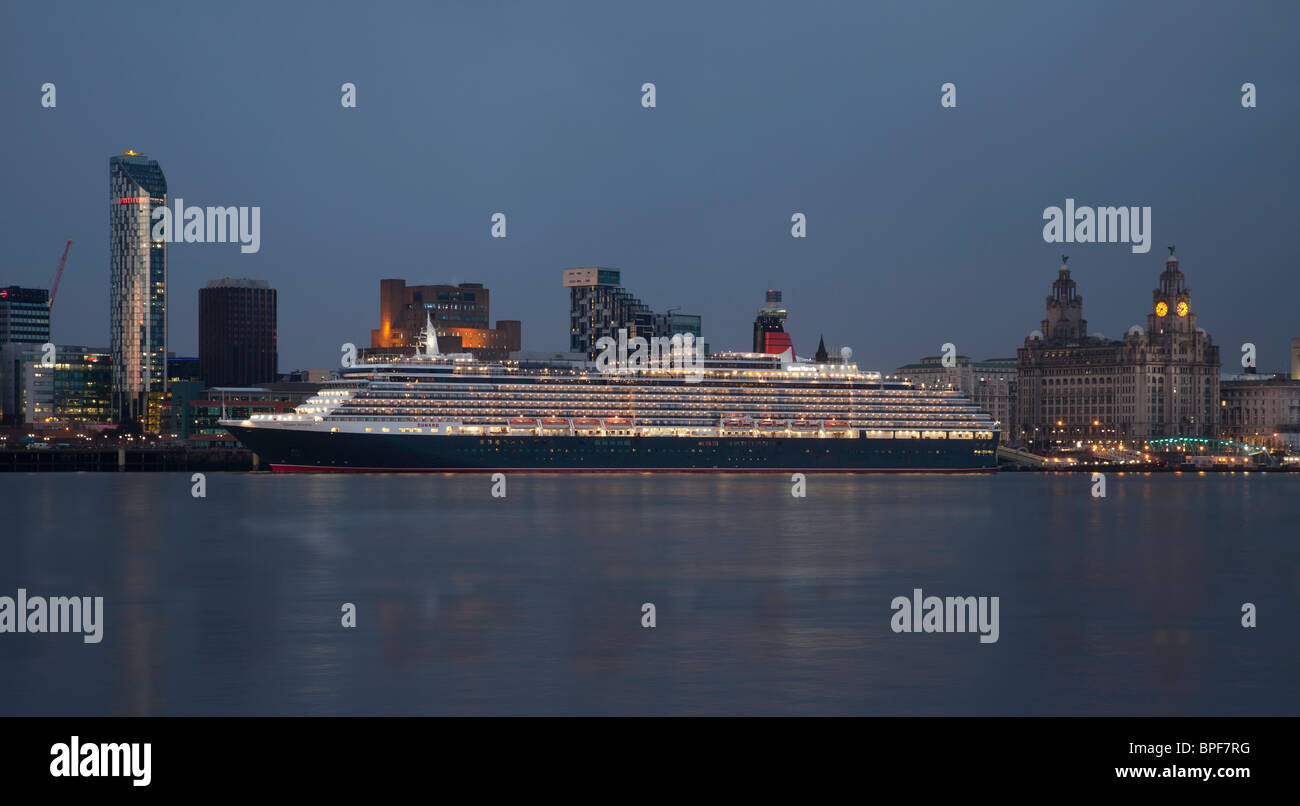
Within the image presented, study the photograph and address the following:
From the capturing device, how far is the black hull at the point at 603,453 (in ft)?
434

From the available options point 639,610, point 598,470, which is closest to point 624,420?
point 598,470

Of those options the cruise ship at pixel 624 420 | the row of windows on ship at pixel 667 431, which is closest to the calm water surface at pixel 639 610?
the cruise ship at pixel 624 420

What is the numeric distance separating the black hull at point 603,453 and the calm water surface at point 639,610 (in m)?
48.6

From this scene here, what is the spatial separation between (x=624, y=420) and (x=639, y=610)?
10560cm

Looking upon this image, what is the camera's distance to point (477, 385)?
139125 millimetres

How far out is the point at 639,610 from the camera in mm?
38250

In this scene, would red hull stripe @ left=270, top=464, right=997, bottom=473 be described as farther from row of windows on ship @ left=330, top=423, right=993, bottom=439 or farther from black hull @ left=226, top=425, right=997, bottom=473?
row of windows on ship @ left=330, top=423, right=993, bottom=439

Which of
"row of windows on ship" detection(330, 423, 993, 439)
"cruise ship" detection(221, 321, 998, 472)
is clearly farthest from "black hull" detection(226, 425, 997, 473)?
"row of windows on ship" detection(330, 423, 993, 439)

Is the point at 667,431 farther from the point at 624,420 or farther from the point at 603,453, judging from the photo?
the point at 603,453

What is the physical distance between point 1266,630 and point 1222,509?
61.4m

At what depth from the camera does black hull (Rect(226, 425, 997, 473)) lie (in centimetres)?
13238

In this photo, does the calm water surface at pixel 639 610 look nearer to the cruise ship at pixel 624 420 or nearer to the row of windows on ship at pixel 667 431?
the cruise ship at pixel 624 420
